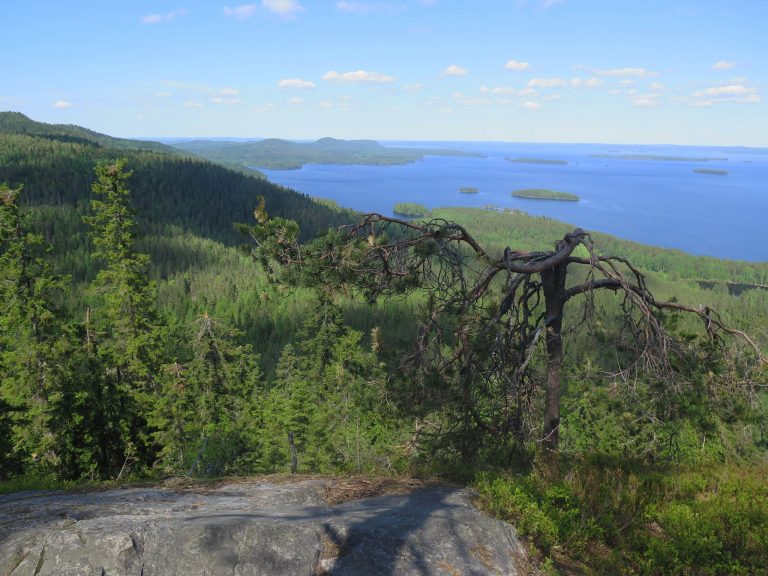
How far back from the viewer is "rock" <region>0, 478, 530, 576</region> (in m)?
5.41

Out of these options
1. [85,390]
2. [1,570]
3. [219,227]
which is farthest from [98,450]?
[219,227]

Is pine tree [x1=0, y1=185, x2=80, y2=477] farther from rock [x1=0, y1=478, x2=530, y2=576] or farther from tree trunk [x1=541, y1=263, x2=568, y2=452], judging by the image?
tree trunk [x1=541, y1=263, x2=568, y2=452]

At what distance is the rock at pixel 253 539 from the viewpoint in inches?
213

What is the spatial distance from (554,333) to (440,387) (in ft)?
7.70

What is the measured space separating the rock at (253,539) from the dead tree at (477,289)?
7.61 feet

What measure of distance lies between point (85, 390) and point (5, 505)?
14265 millimetres

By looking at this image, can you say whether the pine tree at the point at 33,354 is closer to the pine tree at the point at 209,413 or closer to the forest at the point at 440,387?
the forest at the point at 440,387

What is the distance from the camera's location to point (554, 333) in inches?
298

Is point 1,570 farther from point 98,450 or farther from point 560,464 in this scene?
point 98,450

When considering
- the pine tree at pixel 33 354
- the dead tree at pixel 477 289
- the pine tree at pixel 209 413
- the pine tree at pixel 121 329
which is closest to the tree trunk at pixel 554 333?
the dead tree at pixel 477 289

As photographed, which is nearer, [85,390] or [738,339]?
[738,339]

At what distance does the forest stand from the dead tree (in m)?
0.04

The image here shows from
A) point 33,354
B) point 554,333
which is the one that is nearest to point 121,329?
point 33,354

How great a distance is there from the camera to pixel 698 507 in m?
7.24
